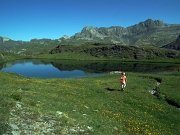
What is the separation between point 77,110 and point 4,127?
9650 millimetres

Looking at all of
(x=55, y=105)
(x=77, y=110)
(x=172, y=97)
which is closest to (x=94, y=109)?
(x=77, y=110)

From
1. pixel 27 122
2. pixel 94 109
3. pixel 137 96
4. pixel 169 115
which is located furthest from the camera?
pixel 137 96

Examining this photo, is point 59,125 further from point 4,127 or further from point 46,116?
point 4,127

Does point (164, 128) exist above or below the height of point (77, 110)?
below

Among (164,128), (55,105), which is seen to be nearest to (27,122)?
(55,105)

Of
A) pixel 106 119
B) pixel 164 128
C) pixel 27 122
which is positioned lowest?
pixel 164 128

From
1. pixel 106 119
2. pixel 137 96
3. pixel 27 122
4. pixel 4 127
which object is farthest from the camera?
pixel 137 96

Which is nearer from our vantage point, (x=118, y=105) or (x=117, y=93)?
(x=118, y=105)

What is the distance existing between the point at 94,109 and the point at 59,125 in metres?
8.85

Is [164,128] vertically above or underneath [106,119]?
underneath

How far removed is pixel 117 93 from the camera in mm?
35812

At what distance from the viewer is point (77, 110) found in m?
22.0

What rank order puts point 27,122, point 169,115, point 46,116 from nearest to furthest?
point 27,122 → point 46,116 → point 169,115

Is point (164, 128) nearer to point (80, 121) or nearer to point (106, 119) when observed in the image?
point (106, 119)
